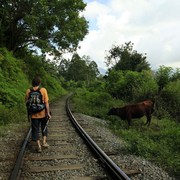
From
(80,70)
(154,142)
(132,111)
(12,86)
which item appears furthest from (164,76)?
(80,70)

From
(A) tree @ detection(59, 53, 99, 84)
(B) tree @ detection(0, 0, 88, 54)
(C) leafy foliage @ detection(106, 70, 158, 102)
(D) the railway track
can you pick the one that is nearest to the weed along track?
(D) the railway track

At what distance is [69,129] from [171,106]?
819 centimetres

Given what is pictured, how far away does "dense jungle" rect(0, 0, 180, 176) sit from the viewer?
31.1 ft

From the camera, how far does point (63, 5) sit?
23844 millimetres

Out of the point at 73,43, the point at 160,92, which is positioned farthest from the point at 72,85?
the point at 160,92

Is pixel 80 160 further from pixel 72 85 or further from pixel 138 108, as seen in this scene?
pixel 72 85

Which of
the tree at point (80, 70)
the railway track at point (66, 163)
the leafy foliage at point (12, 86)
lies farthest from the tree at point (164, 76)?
the tree at point (80, 70)

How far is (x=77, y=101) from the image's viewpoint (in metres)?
25.7

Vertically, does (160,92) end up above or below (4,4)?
below

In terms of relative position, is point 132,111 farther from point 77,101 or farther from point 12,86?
point 77,101

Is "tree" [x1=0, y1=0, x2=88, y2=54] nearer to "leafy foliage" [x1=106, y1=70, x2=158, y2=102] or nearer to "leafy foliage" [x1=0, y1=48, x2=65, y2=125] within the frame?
"leafy foliage" [x1=0, y1=48, x2=65, y2=125]

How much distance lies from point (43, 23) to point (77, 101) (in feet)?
25.9

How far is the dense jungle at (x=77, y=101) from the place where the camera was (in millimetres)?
9485

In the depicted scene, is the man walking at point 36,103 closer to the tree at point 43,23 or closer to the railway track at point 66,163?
the railway track at point 66,163
